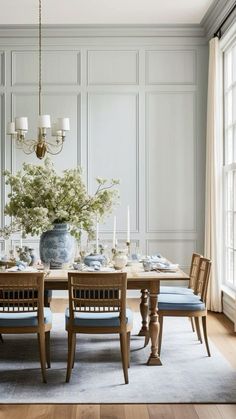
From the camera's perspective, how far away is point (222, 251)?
6.49 m

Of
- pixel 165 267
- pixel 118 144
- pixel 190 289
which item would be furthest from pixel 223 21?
pixel 165 267

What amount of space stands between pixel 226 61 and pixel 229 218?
1.82 meters

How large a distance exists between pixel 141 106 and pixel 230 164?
1.55 m

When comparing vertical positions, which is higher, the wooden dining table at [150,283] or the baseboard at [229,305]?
the wooden dining table at [150,283]

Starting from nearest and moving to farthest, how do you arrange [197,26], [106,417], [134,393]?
1. [106,417]
2. [134,393]
3. [197,26]

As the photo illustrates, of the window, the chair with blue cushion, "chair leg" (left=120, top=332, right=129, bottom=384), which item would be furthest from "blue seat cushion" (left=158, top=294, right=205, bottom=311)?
the window

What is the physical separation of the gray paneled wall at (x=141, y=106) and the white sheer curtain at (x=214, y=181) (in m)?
0.52

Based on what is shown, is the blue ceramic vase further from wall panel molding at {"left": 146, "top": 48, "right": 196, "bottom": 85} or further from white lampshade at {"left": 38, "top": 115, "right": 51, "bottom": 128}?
wall panel molding at {"left": 146, "top": 48, "right": 196, "bottom": 85}

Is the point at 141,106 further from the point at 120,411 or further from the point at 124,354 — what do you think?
the point at 120,411

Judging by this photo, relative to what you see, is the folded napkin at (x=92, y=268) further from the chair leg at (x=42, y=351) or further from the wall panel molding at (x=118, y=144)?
the wall panel molding at (x=118, y=144)

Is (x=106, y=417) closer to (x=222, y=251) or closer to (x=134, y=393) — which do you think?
(x=134, y=393)

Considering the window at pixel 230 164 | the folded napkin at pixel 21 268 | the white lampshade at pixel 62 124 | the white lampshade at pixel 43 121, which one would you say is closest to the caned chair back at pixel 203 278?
the folded napkin at pixel 21 268

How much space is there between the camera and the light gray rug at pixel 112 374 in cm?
354

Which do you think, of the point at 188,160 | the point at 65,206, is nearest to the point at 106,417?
the point at 65,206
